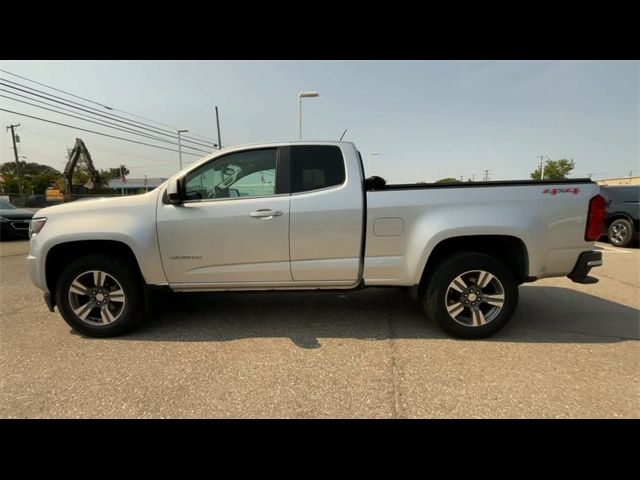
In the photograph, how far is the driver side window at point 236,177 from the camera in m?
3.42

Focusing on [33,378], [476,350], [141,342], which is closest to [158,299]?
[141,342]

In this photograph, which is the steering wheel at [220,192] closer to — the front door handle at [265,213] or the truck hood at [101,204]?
the front door handle at [265,213]

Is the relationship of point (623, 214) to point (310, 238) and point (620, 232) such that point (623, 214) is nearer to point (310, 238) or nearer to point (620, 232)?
point (620, 232)

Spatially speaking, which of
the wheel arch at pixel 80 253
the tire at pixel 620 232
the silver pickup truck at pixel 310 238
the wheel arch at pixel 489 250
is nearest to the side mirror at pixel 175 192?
the silver pickup truck at pixel 310 238

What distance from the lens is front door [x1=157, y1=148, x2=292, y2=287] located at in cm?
328

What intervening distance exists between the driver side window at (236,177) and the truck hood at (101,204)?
0.42m

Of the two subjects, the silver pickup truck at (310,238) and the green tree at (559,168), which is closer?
the silver pickup truck at (310,238)

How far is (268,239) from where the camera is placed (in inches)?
130

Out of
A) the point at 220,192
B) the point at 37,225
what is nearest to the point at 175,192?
the point at 220,192

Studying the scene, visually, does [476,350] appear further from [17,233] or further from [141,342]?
[17,233]

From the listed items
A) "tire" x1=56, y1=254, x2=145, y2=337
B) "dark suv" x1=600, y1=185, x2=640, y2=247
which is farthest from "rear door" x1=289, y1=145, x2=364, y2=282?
"dark suv" x1=600, y1=185, x2=640, y2=247

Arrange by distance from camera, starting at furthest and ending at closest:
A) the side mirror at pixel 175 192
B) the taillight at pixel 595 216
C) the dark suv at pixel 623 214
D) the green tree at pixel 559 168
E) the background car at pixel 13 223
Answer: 1. the green tree at pixel 559 168
2. the background car at pixel 13 223
3. the dark suv at pixel 623 214
4. the side mirror at pixel 175 192
5. the taillight at pixel 595 216

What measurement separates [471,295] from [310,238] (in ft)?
5.50
